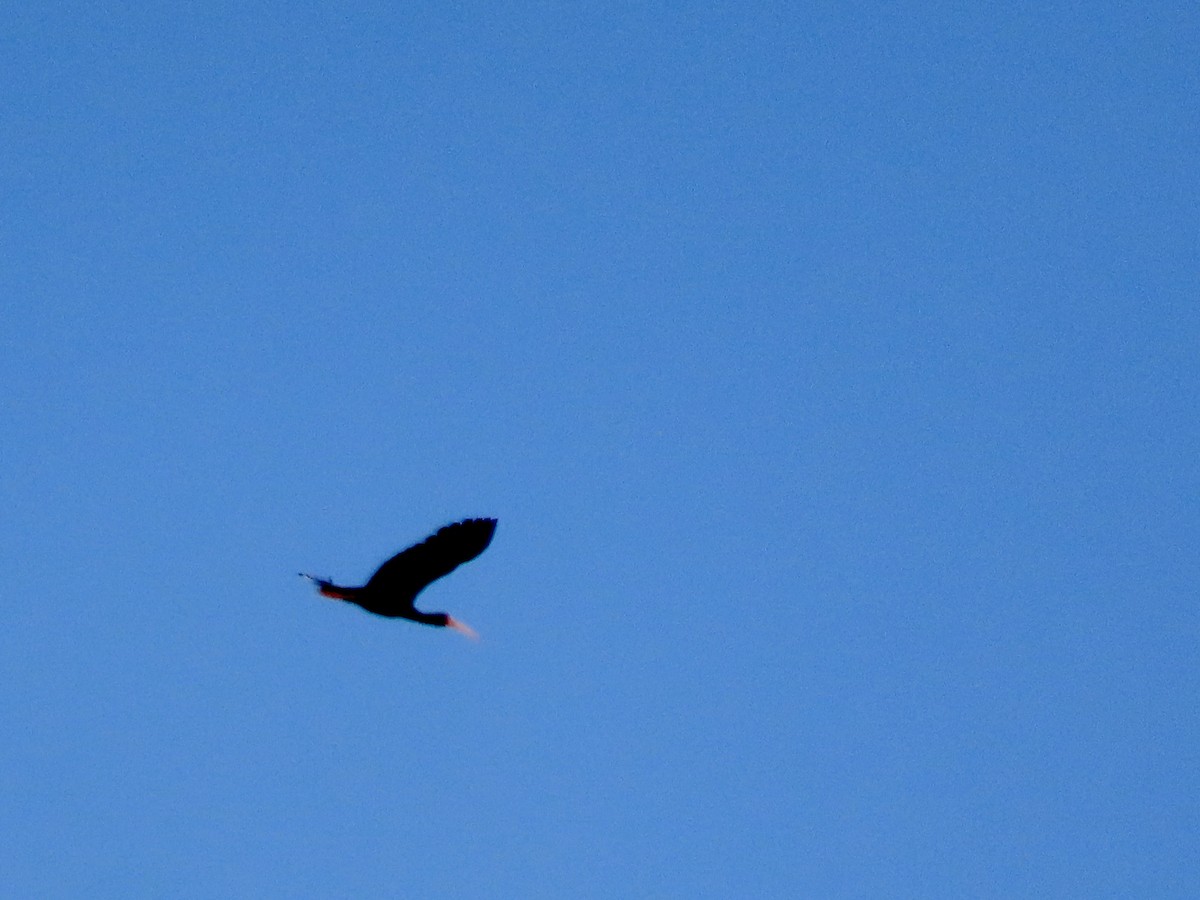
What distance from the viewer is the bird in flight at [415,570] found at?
22.0 m

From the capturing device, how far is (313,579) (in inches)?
877

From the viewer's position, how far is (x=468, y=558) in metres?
22.2

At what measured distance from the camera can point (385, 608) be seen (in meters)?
23.4

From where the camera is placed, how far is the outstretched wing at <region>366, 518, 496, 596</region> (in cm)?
2192

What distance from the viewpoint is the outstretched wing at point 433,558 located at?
Result: 2192 centimetres

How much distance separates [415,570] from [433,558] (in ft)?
1.17

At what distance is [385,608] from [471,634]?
3.81 ft

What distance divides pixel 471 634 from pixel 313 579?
2437 millimetres

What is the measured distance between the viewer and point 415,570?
22.5 meters

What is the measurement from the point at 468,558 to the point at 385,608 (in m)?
1.59

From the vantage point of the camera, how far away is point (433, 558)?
22.3 m

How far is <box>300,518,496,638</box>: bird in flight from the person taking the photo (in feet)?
72.0

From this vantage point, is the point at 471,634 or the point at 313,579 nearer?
the point at 313,579

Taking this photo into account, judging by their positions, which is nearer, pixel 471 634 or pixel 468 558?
pixel 468 558
